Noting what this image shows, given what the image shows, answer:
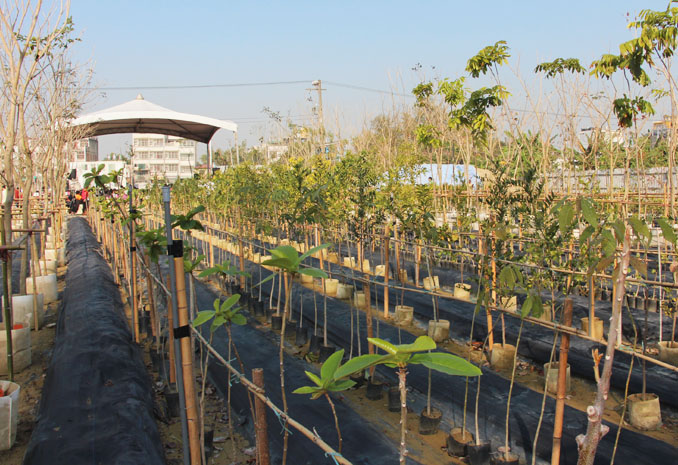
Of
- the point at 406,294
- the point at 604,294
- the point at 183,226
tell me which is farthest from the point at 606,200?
the point at 183,226

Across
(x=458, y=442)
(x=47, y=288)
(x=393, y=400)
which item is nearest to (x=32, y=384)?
(x=393, y=400)

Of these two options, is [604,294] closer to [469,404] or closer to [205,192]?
[469,404]

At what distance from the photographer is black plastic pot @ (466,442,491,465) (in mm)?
3902

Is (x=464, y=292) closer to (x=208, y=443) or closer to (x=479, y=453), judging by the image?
(x=479, y=453)

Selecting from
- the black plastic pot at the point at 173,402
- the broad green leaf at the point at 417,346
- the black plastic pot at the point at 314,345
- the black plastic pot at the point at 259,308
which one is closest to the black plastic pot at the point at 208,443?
the black plastic pot at the point at 173,402

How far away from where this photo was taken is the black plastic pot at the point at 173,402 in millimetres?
4672

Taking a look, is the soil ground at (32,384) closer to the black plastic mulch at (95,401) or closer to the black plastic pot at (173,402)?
the black plastic mulch at (95,401)

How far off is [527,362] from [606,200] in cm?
460

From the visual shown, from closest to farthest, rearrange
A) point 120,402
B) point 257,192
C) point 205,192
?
point 120,402 < point 257,192 < point 205,192

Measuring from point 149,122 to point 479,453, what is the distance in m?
21.1

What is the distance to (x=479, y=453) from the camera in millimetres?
3904

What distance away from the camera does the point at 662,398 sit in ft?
16.5

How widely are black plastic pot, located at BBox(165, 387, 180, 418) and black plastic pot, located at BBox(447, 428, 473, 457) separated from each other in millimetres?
2307

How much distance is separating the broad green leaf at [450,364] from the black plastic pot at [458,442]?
3033mm
